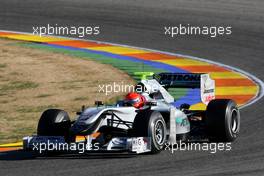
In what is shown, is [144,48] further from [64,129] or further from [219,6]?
[64,129]

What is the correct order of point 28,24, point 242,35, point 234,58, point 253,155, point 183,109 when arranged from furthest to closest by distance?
1. point 28,24
2. point 242,35
3. point 234,58
4. point 183,109
5. point 253,155

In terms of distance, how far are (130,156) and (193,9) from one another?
15312mm

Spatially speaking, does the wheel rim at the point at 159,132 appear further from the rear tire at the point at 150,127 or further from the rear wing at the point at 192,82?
the rear wing at the point at 192,82

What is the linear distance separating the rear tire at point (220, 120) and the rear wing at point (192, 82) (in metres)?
0.57

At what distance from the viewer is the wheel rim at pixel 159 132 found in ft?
44.9

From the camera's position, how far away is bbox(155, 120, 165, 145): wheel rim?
13.7m

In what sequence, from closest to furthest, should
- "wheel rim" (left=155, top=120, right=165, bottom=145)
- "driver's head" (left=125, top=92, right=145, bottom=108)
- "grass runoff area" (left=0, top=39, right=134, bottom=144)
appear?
"wheel rim" (left=155, top=120, right=165, bottom=145), "driver's head" (left=125, top=92, right=145, bottom=108), "grass runoff area" (left=0, top=39, right=134, bottom=144)

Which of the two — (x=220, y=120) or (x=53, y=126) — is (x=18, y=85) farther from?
(x=220, y=120)

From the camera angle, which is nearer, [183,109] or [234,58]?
[183,109]

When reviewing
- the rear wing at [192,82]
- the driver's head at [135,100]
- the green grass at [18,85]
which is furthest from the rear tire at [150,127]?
the green grass at [18,85]

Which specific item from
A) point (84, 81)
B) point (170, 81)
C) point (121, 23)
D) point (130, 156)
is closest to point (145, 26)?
point (121, 23)

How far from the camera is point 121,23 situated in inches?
1078
